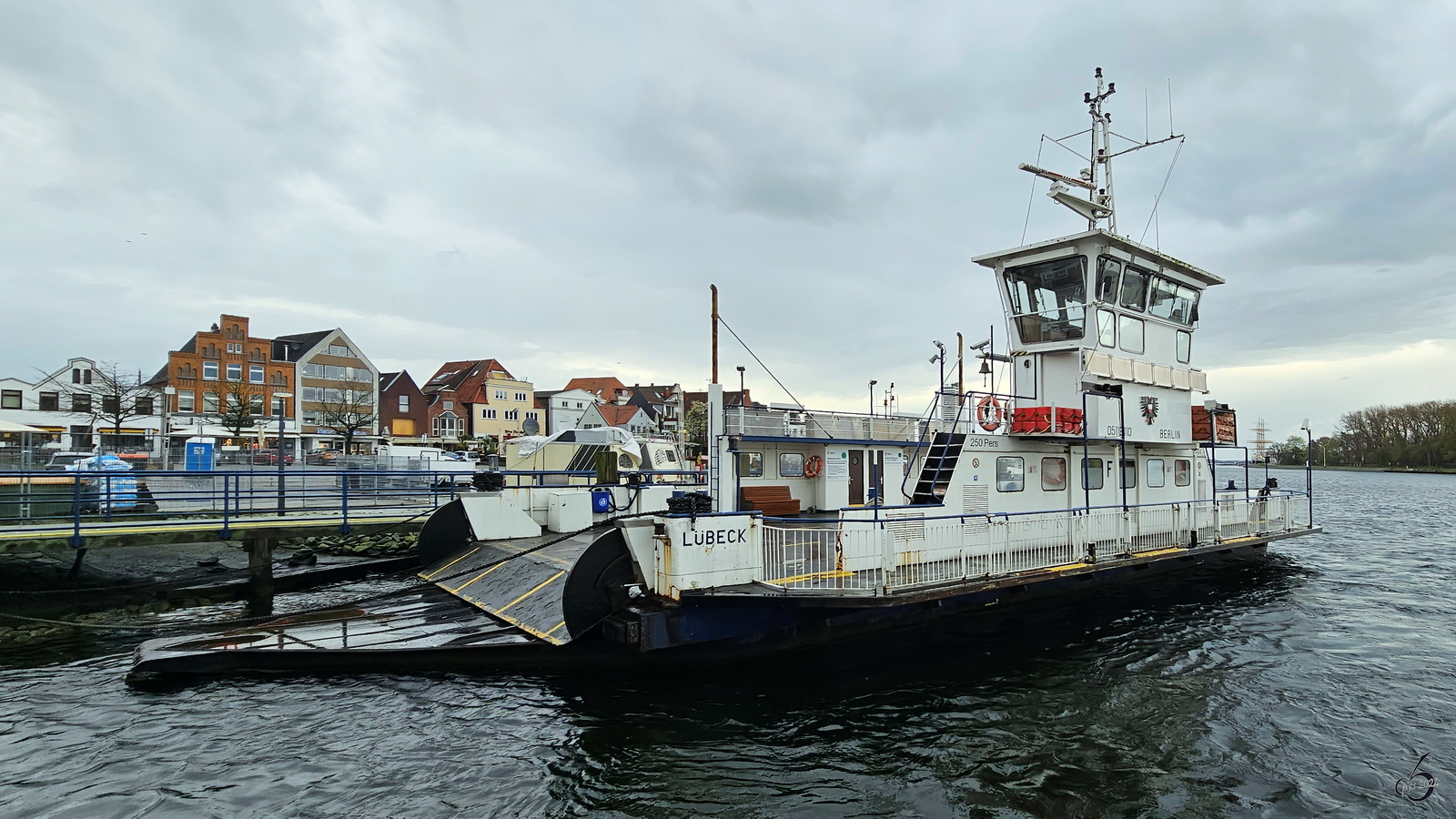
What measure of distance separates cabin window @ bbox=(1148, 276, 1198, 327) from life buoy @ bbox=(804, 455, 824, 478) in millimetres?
7931

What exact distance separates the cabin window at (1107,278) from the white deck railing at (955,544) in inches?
170

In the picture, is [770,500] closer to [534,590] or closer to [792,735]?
[534,590]

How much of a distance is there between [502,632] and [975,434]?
8.69 m

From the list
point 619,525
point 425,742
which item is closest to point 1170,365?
point 619,525

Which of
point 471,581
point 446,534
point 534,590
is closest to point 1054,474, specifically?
point 534,590

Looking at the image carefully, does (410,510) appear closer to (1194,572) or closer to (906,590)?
(906,590)

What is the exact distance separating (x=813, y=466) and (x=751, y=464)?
1634 millimetres

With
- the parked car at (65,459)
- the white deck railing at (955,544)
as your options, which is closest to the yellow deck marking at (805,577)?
the white deck railing at (955,544)

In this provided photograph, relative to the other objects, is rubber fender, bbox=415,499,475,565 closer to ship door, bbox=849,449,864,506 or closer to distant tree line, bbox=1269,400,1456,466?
ship door, bbox=849,449,864,506

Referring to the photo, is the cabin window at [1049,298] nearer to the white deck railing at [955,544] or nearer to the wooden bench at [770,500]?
the white deck railing at [955,544]

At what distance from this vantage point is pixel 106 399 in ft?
130

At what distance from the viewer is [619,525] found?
9.32 meters

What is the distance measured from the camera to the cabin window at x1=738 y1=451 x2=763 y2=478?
16.3m

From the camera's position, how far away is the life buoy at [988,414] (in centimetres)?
1299
